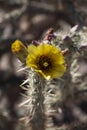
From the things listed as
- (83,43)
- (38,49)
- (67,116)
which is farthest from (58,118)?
(38,49)

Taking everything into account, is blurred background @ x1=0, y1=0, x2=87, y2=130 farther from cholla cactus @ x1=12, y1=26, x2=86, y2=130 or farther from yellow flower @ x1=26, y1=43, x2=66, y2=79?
yellow flower @ x1=26, y1=43, x2=66, y2=79

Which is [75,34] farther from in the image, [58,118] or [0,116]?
[58,118]

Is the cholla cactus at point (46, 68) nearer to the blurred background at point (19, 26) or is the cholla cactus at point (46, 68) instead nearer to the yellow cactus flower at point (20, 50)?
the yellow cactus flower at point (20, 50)

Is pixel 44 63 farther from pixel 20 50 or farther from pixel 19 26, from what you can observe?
pixel 19 26

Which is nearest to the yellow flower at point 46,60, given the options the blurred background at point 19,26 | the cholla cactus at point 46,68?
the cholla cactus at point 46,68

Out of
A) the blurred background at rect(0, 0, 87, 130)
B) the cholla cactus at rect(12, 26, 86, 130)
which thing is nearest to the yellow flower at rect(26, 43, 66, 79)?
the cholla cactus at rect(12, 26, 86, 130)

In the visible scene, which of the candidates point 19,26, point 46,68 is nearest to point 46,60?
point 46,68
